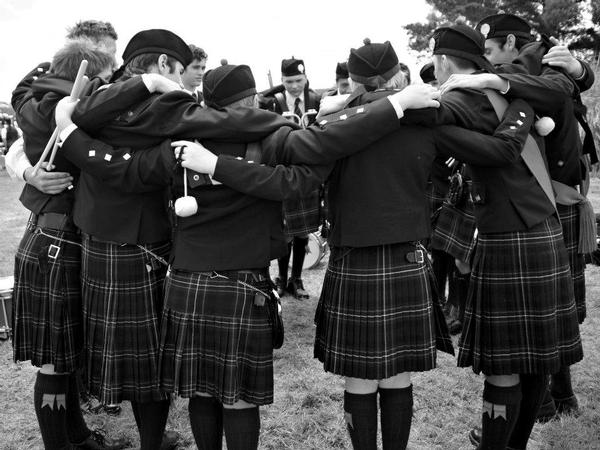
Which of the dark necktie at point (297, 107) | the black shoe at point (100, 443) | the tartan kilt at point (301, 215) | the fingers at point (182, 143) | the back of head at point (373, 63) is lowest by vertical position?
the black shoe at point (100, 443)

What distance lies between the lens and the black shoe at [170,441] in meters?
2.97

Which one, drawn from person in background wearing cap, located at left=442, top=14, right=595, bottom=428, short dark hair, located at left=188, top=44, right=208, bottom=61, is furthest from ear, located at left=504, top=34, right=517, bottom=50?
short dark hair, located at left=188, top=44, right=208, bottom=61

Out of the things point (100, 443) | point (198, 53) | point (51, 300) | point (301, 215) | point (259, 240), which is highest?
point (198, 53)

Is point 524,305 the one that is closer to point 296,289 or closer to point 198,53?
point 296,289

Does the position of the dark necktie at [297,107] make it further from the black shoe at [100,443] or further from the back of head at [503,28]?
the black shoe at [100,443]

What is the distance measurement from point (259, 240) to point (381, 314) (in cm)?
56

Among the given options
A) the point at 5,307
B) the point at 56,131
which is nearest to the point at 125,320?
the point at 56,131

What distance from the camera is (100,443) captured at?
3029 millimetres

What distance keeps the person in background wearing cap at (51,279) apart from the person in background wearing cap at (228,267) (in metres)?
0.51

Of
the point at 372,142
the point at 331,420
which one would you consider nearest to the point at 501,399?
the point at 331,420

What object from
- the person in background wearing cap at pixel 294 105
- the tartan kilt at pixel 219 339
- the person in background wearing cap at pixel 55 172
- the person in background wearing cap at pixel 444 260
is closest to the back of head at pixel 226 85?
the tartan kilt at pixel 219 339

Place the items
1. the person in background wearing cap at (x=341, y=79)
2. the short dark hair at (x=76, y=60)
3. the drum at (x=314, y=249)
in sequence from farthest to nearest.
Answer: the drum at (x=314, y=249) → the person in background wearing cap at (x=341, y=79) → the short dark hair at (x=76, y=60)

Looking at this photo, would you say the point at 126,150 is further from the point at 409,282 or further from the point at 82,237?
the point at 409,282

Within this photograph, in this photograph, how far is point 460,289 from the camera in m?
4.40
